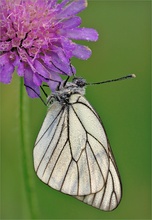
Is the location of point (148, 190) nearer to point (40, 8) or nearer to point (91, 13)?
point (91, 13)

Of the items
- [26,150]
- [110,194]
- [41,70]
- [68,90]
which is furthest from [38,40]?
[110,194]

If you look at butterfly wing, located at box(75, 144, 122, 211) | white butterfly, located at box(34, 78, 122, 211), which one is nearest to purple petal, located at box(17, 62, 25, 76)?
white butterfly, located at box(34, 78, 122, 211)

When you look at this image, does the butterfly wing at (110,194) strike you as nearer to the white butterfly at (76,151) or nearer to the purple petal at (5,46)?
the white butterfly at (76,151)

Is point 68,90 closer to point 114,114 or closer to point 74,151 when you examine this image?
point 74,151

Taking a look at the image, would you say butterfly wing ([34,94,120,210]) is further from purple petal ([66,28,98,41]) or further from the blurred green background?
the blurred green background

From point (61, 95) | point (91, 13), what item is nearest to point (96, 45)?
point (91, 13)

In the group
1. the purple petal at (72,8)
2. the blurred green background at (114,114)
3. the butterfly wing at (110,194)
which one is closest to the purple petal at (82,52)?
the purple petal at (72,8)
